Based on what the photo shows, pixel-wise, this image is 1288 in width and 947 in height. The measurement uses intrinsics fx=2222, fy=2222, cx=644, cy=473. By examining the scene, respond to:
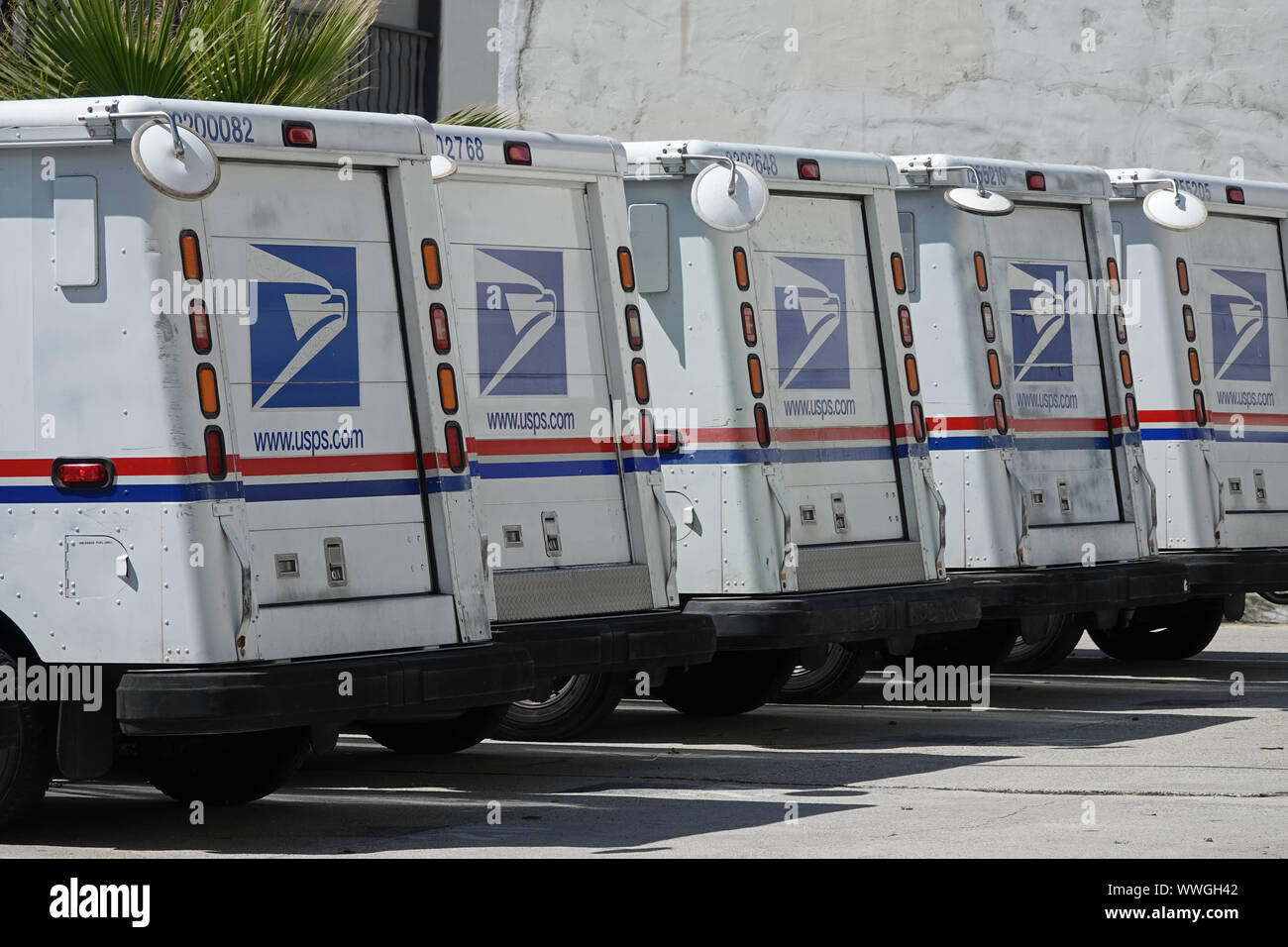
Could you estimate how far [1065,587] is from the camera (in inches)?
503

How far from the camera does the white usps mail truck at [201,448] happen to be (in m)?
7.88

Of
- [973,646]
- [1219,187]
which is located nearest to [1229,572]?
[973,646]

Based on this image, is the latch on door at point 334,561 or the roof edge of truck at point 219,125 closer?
the roof edge of truck at point 219,125

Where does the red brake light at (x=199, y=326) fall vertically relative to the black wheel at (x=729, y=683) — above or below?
above

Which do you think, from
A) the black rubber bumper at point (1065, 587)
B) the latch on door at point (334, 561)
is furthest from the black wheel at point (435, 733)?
the black rubber bumper at point (1065, 587)

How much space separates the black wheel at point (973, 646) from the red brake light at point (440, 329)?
209 inches

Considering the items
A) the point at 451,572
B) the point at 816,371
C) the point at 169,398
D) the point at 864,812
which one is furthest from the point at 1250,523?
the point at 169,398

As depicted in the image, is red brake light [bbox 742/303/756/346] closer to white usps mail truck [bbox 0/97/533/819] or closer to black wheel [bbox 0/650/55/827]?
white usps mail truck [bbox 0/97/533/819]

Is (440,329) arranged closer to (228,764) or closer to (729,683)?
(228,764)

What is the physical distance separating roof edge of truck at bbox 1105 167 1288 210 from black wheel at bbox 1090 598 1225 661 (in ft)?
8.93

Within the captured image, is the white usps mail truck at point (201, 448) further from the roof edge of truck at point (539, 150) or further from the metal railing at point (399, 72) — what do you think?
the metal railing at point (399, 72)

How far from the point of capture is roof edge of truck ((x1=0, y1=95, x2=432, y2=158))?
313 inches

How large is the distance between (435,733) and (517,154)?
2.80 m

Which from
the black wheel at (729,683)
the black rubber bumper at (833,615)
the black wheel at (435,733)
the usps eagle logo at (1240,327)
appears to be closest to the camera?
the black wheel at (435,733)
